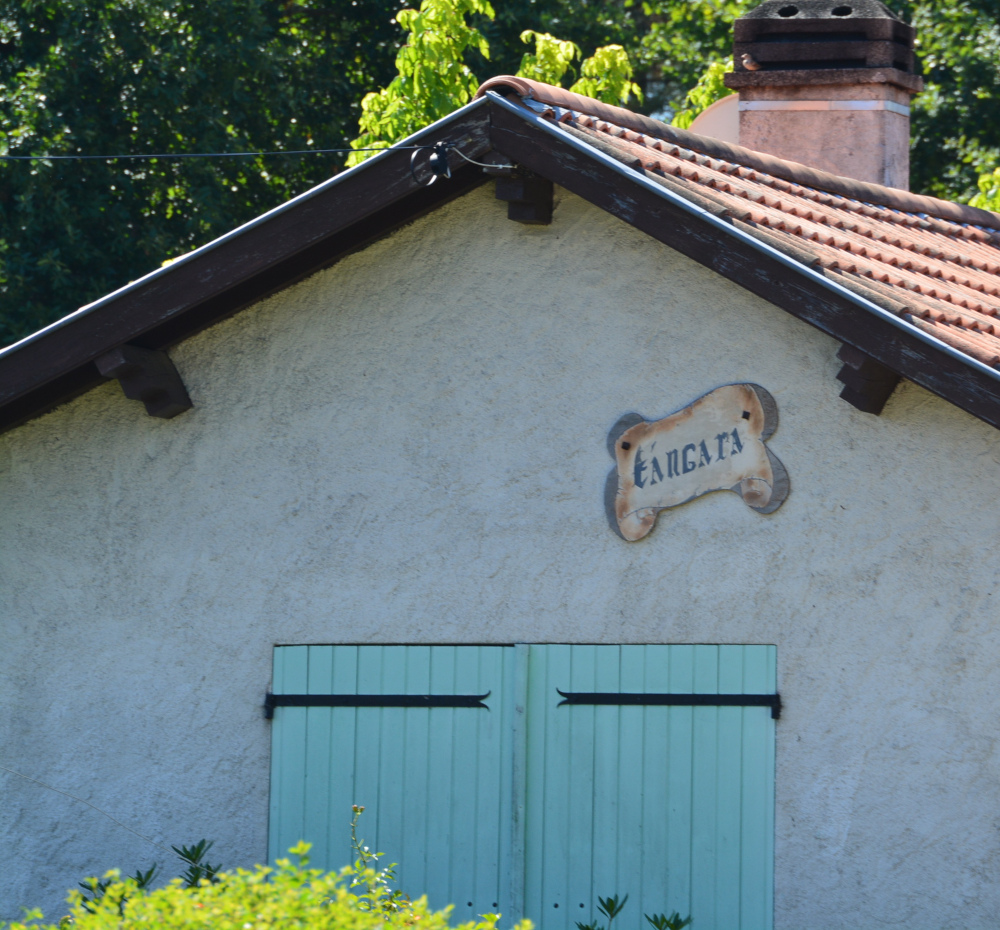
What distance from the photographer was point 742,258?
17.7ft

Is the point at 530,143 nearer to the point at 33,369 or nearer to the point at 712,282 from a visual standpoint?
the point at 712,282

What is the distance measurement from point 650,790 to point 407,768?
1.07 metres

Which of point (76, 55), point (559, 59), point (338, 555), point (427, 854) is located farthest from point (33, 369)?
point (76, 55)

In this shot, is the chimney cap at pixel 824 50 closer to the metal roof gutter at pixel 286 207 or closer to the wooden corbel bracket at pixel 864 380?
the metal roof gutter at pixel 286 207

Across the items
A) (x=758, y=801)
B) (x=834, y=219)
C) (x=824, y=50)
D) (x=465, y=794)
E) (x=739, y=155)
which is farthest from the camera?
(x=824, y=50)

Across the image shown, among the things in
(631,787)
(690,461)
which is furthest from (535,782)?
(690,461)

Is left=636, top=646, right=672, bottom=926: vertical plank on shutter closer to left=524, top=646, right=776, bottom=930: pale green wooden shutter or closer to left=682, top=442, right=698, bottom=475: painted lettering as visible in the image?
left=524, top=646, right=776, bottom=930: pale green wooden shutter

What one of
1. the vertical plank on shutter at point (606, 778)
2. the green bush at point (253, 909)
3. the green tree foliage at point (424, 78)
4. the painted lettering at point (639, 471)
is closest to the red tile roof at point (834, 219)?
the painted lettering at point (639, 471)

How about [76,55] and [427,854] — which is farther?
[76,55]

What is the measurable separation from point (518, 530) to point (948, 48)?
15361 millimetres

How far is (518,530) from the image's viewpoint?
19.7 feet

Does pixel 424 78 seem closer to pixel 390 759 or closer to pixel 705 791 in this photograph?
pixel 390 759

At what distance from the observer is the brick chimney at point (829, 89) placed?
9.56 m

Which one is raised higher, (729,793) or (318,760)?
(729,793)
